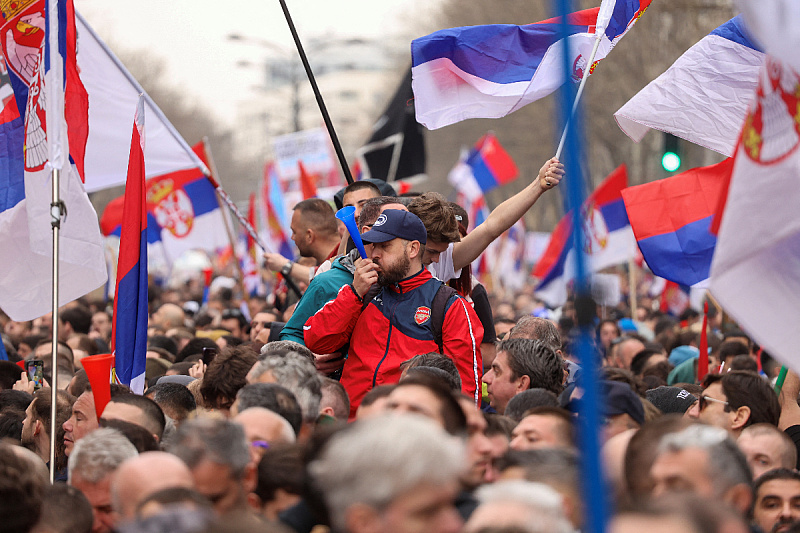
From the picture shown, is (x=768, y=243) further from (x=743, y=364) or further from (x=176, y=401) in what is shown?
(x=743, y=364)

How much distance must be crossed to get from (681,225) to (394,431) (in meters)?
4.34

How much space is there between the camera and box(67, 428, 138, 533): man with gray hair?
3500 millimetres

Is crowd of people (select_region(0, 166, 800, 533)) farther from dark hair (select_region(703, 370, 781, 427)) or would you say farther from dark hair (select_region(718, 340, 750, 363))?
dark hair (select_region(718, 340, 750, 363))

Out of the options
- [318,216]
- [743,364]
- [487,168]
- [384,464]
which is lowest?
[487,168]

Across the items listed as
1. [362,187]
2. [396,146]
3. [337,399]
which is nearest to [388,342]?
[337,399]

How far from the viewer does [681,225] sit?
6340 mm

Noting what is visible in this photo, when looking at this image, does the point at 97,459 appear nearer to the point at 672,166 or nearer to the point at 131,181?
the point at 131,181

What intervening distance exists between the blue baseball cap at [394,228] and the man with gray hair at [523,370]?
30.0 inches

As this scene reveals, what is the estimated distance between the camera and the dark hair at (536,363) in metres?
5.08

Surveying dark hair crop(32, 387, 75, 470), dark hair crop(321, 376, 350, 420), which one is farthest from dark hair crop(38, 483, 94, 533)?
dark hair crop(32, 387, 75, 470)

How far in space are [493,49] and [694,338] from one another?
5746mm

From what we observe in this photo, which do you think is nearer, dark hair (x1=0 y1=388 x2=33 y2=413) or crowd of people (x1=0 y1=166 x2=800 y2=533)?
crowd of people (x1=0 y1=166 x2=800 y2=533)

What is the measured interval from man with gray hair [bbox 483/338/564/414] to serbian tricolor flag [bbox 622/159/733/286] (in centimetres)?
156

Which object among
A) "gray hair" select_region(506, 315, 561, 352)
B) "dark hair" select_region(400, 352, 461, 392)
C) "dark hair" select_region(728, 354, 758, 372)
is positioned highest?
"dark hair" select_region(400, 352, 461, 392)
